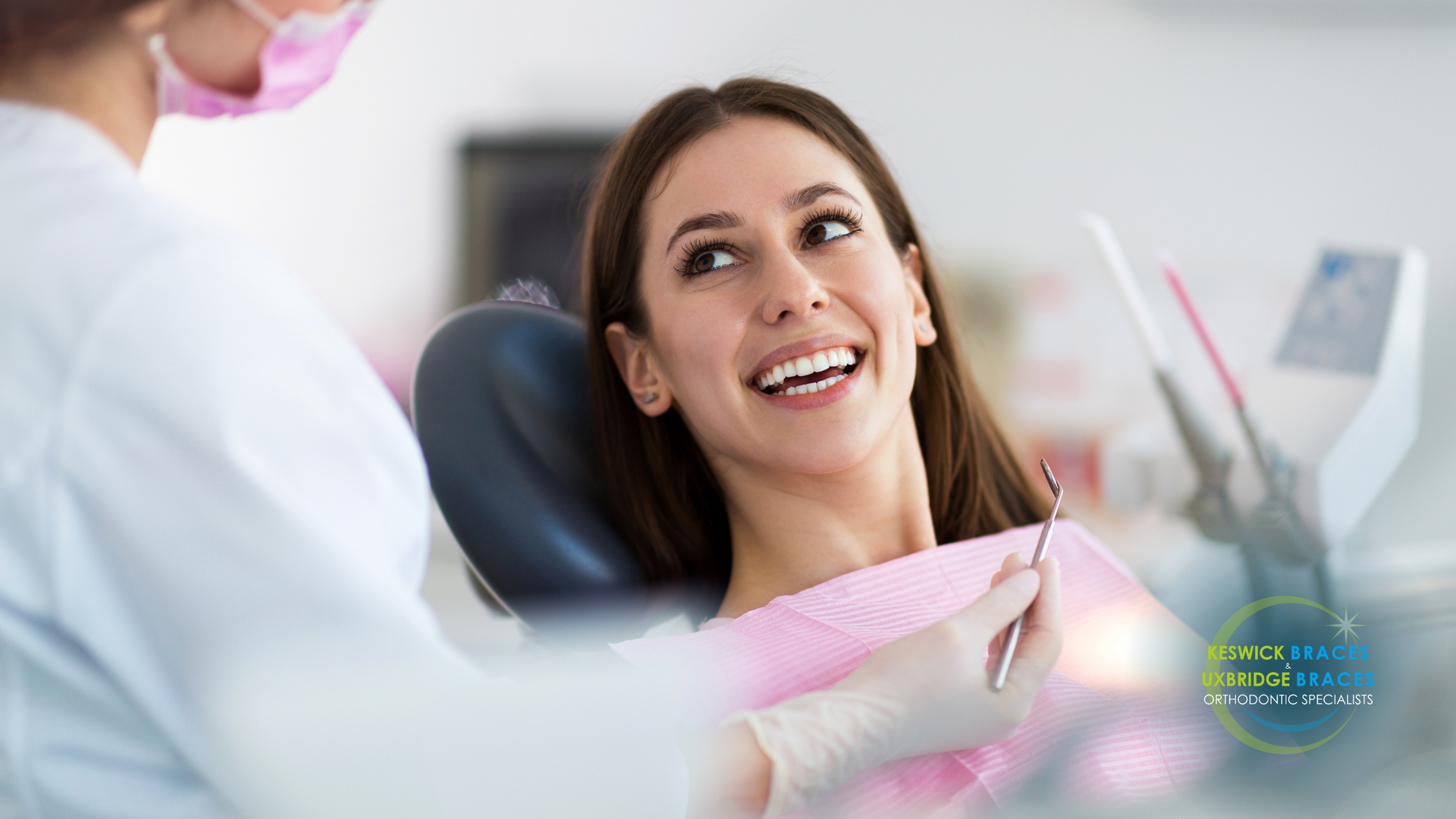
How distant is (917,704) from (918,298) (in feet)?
1.64

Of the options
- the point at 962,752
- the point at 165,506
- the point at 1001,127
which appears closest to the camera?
the point at 165,506

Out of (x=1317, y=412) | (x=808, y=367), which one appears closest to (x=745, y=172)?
(x=808, y=367)

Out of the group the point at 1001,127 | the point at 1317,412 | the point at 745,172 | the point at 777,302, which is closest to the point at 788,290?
the point at 777,302

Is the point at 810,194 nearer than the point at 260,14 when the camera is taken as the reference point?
No

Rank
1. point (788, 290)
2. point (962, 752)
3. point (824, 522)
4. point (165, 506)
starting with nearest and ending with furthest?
point (165, 506)
point (962, 752)
point (788, 290)
point (824, 522)

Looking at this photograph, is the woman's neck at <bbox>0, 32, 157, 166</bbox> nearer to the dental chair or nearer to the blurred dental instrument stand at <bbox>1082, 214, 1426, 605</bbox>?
the dental chair

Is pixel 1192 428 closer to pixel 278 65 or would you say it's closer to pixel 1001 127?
pixel 278 65

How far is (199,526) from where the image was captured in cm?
44

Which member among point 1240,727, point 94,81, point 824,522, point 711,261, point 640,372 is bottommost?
point 1240,727

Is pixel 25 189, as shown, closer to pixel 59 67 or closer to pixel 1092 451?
pixel 59 67

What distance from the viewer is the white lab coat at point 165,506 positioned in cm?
43

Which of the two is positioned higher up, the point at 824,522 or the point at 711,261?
the point at 711,261

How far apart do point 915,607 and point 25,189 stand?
0.69 meters

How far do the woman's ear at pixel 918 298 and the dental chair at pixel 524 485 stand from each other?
0.34 meters
